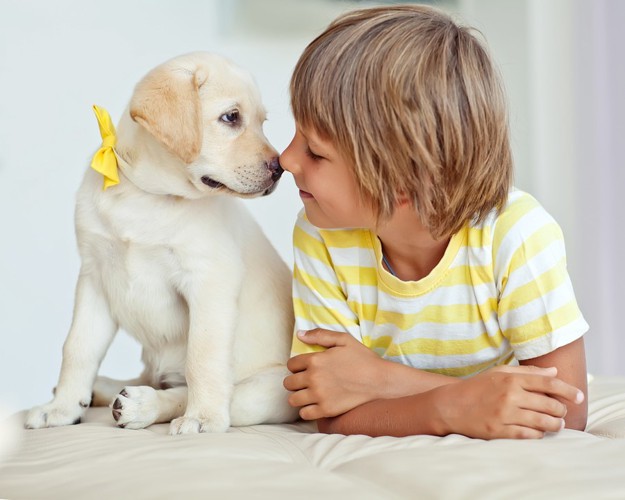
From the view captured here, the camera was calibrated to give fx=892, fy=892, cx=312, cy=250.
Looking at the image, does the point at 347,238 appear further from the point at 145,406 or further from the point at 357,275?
the point at 145,406

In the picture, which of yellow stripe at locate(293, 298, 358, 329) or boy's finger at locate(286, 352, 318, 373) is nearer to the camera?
boy's finger at locate(286, 352, 318, 373)

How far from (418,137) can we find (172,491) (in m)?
0.73

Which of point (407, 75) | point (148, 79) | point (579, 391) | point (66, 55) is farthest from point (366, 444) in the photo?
point (66, 55)

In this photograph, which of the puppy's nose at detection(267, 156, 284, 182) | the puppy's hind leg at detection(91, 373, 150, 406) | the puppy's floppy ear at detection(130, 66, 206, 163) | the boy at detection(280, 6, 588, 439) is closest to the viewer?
the boy at detection(280, 6, 588, 439)

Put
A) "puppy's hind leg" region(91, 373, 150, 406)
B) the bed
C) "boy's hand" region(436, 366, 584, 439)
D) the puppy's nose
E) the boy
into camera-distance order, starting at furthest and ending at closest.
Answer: "puppy's hind leg" region(91, 373, 150, 406) < the puppy's nose < the boy < "boy's hand" region(436, 366, 584, 439) < the bed

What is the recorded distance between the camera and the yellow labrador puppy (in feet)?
5.45

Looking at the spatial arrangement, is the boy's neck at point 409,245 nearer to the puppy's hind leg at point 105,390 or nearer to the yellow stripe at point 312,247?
the yellow stripe at point 312,247

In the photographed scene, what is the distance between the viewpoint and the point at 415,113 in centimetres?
153

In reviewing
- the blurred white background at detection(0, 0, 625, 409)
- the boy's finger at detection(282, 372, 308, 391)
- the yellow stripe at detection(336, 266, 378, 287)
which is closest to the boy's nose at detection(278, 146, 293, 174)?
the yellow stripe at detection(336, 266, 378, 287)

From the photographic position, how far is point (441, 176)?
1586mm

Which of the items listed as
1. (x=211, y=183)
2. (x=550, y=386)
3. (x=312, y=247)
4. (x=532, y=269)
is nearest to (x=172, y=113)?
(x=211, y=183)

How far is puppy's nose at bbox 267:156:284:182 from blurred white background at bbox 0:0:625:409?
69.4 inches

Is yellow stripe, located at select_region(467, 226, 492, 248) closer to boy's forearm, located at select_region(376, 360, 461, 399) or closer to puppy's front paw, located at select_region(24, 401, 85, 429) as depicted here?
boy's forearm, located at select_region(376, 360, 461, 399)

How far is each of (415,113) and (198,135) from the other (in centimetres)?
41
